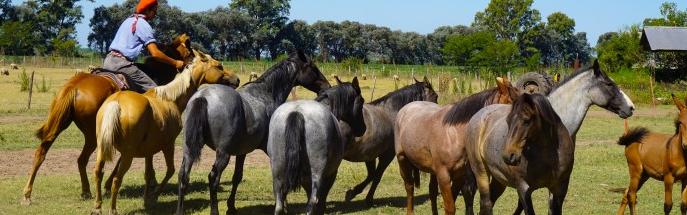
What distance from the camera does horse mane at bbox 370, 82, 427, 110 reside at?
9.91 metres

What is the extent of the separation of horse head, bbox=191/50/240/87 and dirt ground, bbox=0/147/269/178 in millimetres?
2334

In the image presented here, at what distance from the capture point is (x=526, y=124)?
568cm

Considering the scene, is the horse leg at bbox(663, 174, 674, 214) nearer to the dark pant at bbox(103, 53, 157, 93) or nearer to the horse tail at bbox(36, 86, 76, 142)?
the dark pant at bbox(103, 53, 157, 93)

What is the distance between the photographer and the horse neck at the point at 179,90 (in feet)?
29.1

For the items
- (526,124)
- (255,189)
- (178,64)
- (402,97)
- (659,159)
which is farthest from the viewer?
(255,189)

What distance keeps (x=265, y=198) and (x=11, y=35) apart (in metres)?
67.7

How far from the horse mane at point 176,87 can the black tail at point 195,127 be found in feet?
3.57

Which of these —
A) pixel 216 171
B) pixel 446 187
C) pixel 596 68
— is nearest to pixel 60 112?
pixel 216 171

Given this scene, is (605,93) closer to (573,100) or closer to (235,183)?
(573,100)

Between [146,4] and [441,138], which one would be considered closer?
[441,138]

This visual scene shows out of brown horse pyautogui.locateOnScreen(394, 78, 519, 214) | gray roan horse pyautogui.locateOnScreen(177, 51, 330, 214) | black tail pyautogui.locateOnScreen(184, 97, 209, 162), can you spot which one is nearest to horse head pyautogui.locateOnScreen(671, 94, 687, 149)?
brown horse pyautogui.locateOnScreen(394, 78, 519, 214)

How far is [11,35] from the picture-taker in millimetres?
70562

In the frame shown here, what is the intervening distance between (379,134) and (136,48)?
3237mm

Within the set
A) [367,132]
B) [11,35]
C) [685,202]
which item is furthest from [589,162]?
[11,35]
